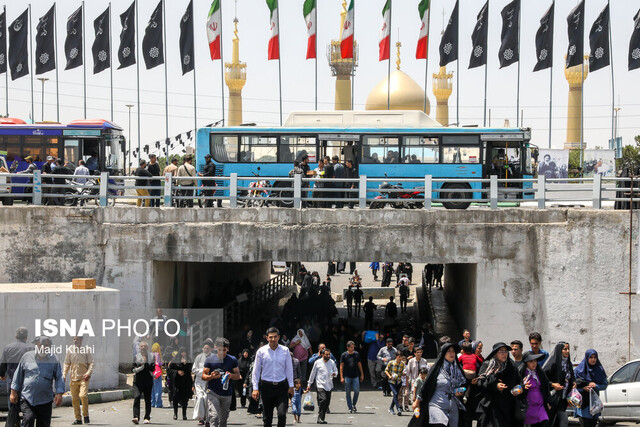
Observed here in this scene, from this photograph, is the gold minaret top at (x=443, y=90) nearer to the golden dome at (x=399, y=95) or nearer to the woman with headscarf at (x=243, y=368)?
the golden dome at (x=399, y=95)

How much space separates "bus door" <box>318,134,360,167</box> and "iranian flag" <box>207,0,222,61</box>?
7.05 m

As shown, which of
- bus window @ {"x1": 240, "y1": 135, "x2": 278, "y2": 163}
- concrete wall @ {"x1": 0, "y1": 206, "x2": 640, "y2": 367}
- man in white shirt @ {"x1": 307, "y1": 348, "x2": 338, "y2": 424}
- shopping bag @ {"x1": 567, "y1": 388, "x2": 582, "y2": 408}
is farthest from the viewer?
bus window @ {"x1": 240, "y1": 135, "x2": 278, "y2": 163}

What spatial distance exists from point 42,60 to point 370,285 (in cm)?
1639

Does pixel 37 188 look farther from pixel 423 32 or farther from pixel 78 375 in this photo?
pixel 423 32

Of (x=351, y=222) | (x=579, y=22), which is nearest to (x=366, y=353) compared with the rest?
(x=351, y=222)

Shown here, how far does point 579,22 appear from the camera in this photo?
30984mm

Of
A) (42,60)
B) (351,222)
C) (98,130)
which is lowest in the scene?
(351,222)

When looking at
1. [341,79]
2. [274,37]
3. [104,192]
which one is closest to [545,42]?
[274,37]

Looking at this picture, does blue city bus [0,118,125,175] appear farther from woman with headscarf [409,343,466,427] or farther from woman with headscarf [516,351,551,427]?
woman with headscarf [516,351,551,427]

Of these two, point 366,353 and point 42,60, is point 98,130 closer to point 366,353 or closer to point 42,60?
point 42,60

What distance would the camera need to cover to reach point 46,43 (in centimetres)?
3228

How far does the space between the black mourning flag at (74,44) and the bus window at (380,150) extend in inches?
443

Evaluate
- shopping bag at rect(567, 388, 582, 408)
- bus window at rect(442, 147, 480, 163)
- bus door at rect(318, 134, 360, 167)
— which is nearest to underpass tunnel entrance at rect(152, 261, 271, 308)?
bus door at rect(318, 134, 360, 167)

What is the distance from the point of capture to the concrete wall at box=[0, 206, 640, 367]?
20.0 metres
